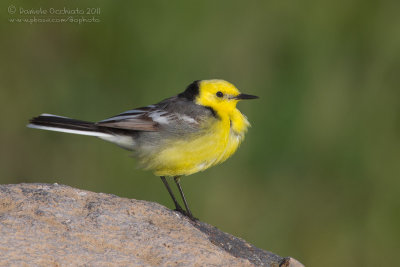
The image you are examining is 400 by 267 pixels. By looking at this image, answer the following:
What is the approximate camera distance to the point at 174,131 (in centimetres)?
581

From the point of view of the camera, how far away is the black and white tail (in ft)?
18.9

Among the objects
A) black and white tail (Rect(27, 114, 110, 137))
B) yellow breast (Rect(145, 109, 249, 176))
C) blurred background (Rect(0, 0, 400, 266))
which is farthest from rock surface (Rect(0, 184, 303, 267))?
blurred background (Rect(0, 0, 400, 266))

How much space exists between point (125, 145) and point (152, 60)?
1553 mm

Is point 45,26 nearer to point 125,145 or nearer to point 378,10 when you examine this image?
point 125,145

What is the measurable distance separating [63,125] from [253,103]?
230cm

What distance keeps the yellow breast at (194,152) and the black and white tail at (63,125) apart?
566 millimetres

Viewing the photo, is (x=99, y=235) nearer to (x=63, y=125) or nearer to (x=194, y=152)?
(x=194, y=152)

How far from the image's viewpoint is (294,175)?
7301mm

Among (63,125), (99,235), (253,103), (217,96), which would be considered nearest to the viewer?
(99,235)

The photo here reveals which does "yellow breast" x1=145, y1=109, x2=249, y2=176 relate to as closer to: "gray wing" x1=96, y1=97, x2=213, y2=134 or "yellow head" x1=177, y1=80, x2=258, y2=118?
"gray wing" x1=96, y1=97, x2=213, y2=134

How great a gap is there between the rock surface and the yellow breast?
93 centimetres

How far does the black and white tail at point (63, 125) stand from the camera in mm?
5766

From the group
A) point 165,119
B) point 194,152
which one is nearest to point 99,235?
point 194,152

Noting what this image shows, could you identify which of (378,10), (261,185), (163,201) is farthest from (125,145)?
(378,10)
